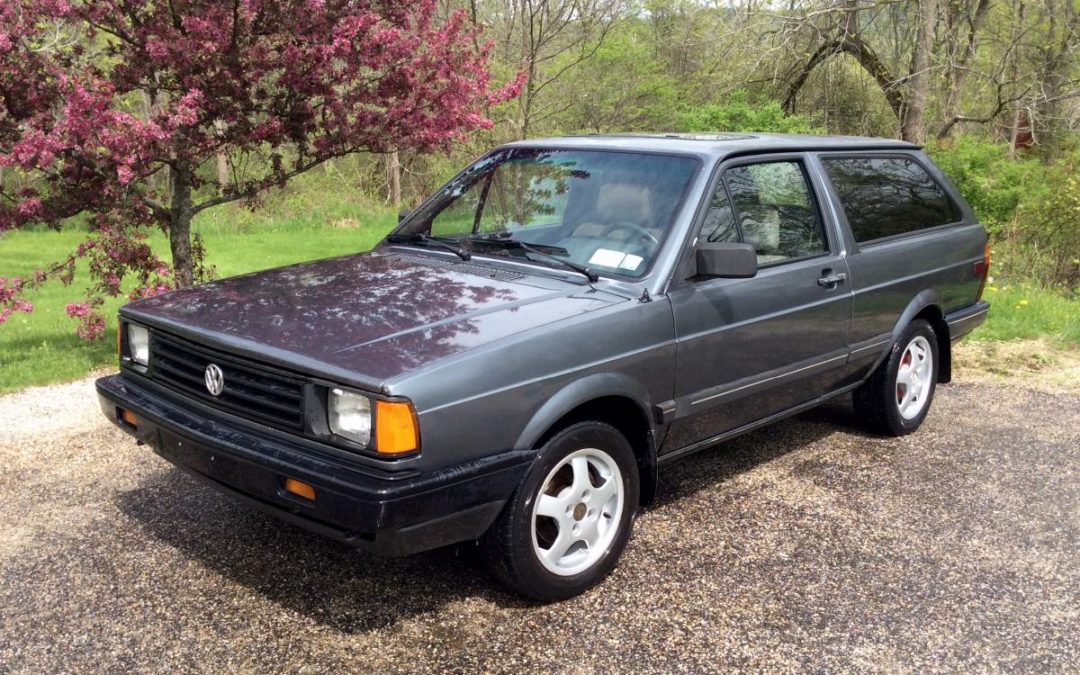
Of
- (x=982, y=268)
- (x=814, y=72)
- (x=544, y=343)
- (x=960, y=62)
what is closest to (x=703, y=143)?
(x=544, y=343)

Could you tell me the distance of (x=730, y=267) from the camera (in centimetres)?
379

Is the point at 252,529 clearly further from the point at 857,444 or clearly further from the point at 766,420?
the point at 857,444

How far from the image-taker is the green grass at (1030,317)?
830cm

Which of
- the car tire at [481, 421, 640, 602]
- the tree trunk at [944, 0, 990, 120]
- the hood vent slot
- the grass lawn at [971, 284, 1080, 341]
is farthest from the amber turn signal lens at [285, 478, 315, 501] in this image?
the tree trunk at [944, 0, 990, 120]

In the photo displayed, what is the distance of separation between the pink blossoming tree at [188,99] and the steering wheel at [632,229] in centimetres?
342

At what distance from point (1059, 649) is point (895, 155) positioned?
315 cm

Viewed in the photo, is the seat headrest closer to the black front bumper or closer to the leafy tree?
the black front bumper

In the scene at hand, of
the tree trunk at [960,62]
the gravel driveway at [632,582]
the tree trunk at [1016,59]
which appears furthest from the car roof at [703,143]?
the tree trunk at [1016,59]

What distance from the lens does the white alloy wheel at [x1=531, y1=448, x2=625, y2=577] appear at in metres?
3.46

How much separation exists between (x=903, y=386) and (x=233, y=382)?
396 cm

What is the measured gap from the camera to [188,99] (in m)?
6.33

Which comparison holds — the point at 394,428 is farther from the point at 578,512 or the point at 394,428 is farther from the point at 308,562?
the point at 308,562

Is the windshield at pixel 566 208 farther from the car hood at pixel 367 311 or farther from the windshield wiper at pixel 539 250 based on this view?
the car hood at pixel 367 311

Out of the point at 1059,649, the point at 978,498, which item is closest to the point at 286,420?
the point at 1059,649
